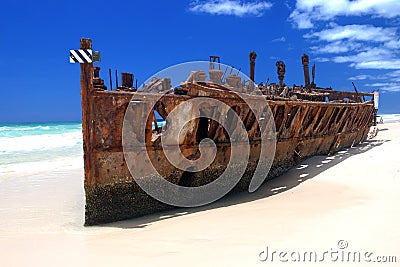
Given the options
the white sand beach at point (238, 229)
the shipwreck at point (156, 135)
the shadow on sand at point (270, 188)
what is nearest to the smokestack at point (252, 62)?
the shipwreck at point (156, 135)

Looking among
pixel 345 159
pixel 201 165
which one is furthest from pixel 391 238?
pixel 345 159

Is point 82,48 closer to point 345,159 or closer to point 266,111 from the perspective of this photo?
point 266,111

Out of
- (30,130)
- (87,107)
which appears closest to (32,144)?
(30,130)

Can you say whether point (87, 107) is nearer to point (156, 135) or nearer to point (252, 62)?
point (156, 135)

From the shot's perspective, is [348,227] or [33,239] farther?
[33,239]

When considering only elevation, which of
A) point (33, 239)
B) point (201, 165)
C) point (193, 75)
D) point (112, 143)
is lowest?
point (33, 239)

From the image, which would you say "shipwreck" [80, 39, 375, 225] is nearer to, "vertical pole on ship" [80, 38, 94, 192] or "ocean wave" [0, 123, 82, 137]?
"vertical pole on ship" [80, 38, 94, 192]

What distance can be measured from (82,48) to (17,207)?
12.6 feet

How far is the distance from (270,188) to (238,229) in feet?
8.52

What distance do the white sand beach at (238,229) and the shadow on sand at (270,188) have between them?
0.02m

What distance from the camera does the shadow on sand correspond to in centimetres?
502

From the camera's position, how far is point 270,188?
6.70m

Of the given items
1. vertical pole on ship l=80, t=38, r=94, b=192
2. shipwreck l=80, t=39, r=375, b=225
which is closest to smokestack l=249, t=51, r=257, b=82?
shipwreck l=80, t=39, r=375, b=225

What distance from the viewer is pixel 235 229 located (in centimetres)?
427
